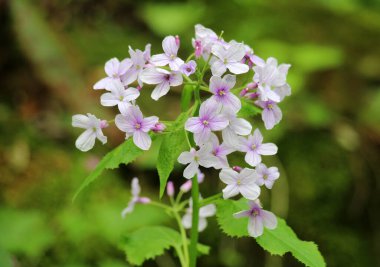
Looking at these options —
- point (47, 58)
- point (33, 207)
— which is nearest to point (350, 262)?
point (33, 207)

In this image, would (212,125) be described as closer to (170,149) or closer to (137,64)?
(170,149)

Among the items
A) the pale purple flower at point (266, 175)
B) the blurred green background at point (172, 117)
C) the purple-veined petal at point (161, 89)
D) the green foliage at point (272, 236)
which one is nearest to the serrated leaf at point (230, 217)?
the green foliage at point (272, 236)

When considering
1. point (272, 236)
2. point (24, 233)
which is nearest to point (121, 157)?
point (272, 236)

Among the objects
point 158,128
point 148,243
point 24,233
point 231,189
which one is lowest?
point 24,233

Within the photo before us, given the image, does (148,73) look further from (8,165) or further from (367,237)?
(367,237)

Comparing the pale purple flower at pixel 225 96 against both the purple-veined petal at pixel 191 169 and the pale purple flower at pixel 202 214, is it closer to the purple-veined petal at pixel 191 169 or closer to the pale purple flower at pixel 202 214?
the purple-veined petal at pixel 191 169

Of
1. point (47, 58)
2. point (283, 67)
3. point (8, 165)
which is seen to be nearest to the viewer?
point (283, 67)

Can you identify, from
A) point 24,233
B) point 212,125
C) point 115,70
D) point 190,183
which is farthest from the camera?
point 24,233
